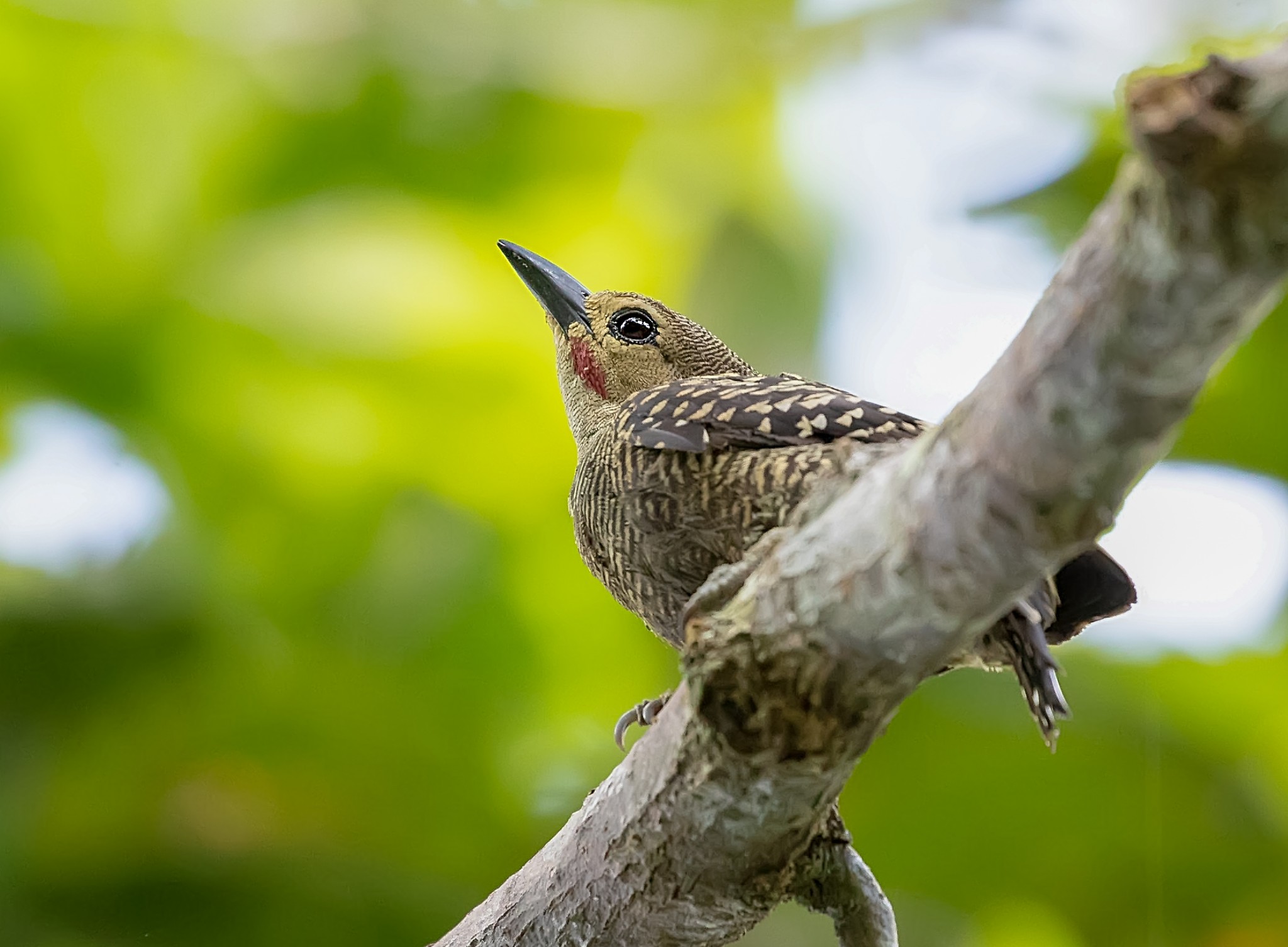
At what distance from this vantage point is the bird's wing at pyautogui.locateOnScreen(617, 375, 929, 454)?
1302 mm

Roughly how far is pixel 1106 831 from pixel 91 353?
9.47ft

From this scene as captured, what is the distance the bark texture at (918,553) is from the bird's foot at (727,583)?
38 mm

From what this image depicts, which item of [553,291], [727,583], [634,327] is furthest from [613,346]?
[727,583]

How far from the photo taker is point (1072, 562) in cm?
122

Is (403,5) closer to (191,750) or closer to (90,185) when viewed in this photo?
(90,185)

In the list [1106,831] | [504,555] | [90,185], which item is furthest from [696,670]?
[90,185]

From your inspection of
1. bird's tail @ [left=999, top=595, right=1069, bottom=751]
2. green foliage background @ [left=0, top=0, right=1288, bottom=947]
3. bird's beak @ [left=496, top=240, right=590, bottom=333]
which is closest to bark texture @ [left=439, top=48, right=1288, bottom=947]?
bird's tail @ [left=999, top=595, right=1069, bottom=751]

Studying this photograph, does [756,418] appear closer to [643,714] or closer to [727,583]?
[727,583]

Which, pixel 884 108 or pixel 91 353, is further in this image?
pixel 884 108

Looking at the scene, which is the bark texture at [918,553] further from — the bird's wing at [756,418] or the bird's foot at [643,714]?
the bird's foot at [643,714]

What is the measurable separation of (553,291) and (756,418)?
80cm

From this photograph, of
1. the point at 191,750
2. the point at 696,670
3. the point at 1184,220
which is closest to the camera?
the point at 1184,220

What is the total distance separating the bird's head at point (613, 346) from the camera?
200 cm

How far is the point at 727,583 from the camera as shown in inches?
40.4
